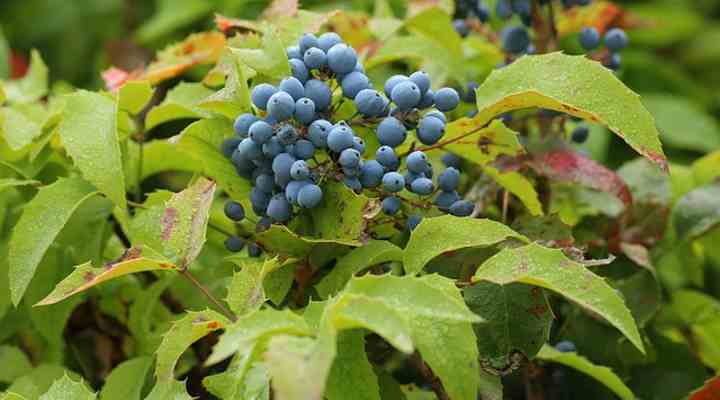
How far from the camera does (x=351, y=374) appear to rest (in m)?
1.02

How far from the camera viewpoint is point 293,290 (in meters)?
1.22

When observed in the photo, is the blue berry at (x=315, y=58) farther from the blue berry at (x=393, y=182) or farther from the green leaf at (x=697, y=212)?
the green leaf at (x=697, y=212)

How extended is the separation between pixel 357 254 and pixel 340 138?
0.14 meters

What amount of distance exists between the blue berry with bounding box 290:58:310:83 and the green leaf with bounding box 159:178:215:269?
151 mm

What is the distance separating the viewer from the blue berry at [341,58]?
111cm

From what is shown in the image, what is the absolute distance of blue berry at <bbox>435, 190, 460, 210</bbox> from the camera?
120 cm

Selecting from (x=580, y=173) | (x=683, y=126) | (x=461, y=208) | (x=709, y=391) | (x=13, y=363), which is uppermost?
(x=461, y=208)

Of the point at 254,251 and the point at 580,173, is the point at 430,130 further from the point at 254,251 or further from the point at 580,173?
the point at 580,173

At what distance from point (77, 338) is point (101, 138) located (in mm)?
432

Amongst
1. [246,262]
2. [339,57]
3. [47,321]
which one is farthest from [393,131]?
[47,321]

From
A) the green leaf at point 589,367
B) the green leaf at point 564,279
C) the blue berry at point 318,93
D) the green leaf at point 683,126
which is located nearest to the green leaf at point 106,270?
the blue berry at point 318,93

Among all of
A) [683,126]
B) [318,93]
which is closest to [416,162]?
[318,93]

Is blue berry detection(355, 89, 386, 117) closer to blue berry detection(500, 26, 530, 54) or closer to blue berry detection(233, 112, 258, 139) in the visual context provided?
blue berry detection(233, 112, 258, 139)

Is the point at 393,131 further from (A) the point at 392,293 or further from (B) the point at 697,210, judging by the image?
(B) the point at 697,210
